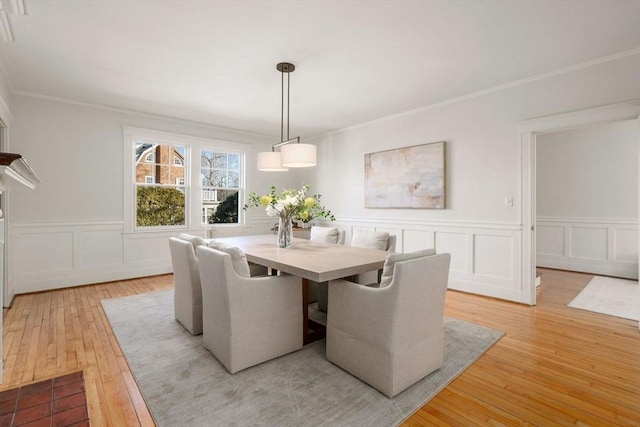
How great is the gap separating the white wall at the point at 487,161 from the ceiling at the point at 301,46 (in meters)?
0.25

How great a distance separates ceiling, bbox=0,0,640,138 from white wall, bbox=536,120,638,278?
2.92 meters

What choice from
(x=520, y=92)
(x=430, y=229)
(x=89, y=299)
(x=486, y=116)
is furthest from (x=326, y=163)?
(x=89, y=299)

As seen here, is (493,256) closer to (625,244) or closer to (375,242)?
(375,242)

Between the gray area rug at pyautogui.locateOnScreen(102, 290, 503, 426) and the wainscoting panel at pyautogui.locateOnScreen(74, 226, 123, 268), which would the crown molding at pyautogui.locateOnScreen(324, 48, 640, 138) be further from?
the wainscoting panel at pyautogui.locateOnScreen(74, 226, 123, 268)

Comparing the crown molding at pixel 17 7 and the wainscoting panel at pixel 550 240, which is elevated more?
the crown molding at pixel 17 7

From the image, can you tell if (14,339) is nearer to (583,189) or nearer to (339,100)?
(339,100)

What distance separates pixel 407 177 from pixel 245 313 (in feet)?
11.1

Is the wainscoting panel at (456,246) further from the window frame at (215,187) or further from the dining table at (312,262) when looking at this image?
the window frame at (215,187)

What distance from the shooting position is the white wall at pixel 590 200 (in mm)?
5008

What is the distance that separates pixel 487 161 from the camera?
398cm

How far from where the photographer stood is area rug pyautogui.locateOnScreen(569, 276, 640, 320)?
11.3 feet

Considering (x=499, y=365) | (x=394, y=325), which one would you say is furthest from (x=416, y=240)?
(x=394, y=325)

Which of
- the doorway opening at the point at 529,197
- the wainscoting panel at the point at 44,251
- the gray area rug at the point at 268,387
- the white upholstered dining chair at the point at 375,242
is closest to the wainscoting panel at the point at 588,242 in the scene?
the doorway opening at the point at 529,197

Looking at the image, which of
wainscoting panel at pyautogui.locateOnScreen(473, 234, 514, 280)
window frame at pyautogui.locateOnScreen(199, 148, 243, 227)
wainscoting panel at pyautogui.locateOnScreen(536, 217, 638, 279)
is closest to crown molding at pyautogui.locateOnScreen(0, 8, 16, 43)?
window frame at pyautogui.locateOnScreen(199, 148, 243, 227)
